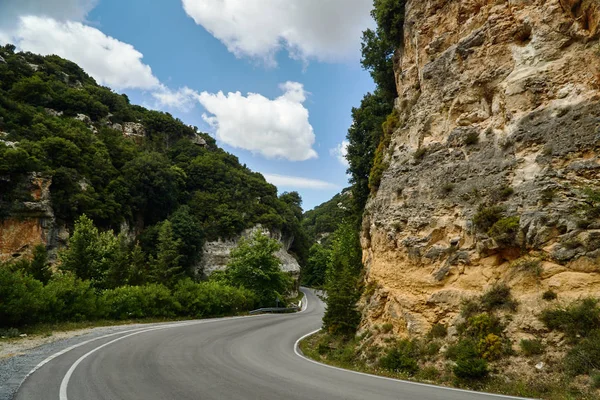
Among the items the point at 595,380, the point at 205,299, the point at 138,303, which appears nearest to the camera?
the point at 595,380

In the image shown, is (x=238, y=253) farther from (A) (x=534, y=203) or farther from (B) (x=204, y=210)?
(A) (x=534, y=203)

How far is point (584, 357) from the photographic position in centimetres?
723

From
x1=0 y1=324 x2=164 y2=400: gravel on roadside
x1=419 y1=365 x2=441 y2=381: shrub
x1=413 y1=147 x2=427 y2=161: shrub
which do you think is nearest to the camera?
x1=0 y1=324 x2=164 y2=400: gravel on roadside

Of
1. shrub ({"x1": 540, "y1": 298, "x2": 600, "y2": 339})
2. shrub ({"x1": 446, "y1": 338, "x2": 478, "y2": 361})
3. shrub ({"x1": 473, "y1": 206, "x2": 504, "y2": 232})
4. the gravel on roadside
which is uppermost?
shrub ({"x1": 473, "y1": 206, "x2": 504, "y2": 232})

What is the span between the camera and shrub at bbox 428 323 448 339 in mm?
10703

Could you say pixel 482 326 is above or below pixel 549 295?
below

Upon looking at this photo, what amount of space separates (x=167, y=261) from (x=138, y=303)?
60.0 feet

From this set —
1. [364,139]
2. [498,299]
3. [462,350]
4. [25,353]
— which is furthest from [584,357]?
[364,139]

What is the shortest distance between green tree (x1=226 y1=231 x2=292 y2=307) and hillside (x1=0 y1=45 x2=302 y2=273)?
15.0 m

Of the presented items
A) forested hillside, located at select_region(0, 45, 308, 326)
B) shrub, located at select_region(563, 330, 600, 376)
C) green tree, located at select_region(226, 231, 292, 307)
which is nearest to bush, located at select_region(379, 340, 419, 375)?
shrub, located at select_region(563, 330, 600, 376)

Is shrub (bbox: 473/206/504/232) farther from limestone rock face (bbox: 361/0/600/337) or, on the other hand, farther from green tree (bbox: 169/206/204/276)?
green tree (bbox: 169/206/204/276)

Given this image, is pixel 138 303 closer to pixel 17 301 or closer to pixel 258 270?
pixel 17 301

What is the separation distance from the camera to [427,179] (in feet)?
47.3

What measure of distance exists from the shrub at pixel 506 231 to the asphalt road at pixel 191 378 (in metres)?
5.38
